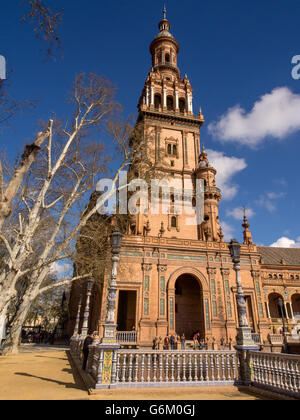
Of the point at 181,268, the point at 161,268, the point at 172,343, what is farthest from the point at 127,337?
the point at 181,268

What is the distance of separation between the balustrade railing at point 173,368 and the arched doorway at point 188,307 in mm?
15228

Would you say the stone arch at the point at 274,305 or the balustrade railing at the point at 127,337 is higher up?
the stone arch at the point at 274,305

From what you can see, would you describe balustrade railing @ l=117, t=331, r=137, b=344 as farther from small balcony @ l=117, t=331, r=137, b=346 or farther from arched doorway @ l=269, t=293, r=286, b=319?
arched doorway @ l=269, t=293, r=286, b=319

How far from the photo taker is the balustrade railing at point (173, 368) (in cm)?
→ 773

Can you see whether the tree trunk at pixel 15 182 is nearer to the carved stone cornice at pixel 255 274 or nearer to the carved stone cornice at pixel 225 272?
the carved stone cornice at pixel 225 272

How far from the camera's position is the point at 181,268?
23609mm

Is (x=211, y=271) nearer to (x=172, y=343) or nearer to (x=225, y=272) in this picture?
(x=225, y=272)

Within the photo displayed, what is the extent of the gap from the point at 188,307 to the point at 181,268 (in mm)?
4650

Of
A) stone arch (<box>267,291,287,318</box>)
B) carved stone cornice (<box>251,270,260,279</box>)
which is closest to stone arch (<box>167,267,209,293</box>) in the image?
carved stone cornice (<box>251,270,260,279</box>)

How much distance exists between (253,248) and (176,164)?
1293 centimetres

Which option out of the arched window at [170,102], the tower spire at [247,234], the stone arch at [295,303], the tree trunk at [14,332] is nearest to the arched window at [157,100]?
the arched window at [170,102]

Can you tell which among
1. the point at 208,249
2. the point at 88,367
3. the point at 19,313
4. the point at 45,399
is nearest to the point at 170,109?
the point at 208,249

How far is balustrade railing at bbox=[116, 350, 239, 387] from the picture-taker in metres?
7.73
